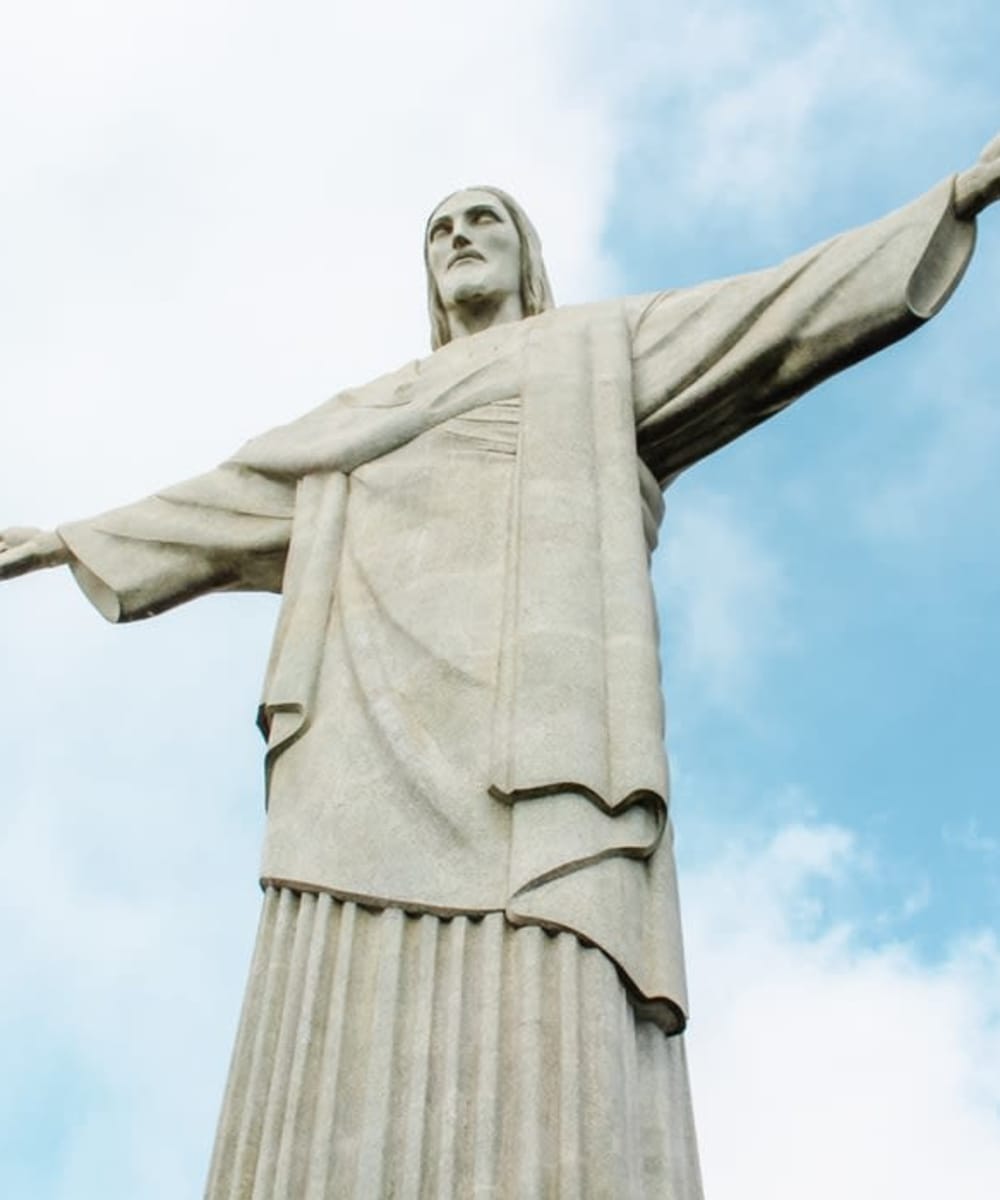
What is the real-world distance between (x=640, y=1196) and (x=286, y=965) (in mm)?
1695

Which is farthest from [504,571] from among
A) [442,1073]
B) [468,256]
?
[468,256]

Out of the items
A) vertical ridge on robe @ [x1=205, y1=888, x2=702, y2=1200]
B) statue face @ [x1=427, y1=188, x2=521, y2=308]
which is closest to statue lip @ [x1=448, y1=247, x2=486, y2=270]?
statue face @ [x1=427, y1=188, x2=521, y2=308]

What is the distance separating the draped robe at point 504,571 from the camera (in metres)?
7.68

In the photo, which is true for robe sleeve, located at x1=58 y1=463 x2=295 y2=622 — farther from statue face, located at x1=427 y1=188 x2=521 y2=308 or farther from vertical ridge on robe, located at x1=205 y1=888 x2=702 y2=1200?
vertical ridge on robe, located at x1=205 y1=888 x2=702 y2=1200

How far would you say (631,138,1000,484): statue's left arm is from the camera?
30.2 ft

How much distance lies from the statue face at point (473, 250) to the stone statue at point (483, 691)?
0.02 metres

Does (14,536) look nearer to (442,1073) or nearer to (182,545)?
(182,545)

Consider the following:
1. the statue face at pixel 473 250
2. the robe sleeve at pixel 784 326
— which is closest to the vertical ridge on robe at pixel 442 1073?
the robe sleeve at pixel 784 326

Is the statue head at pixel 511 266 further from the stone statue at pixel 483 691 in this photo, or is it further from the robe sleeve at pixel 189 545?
the robe sleeve at pixel 189 545

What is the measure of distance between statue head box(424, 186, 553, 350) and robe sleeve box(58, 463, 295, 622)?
5.12ft

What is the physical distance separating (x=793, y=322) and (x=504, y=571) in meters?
1.93

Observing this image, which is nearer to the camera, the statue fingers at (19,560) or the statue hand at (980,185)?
the statue hand at (980,185)

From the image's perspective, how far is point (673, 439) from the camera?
971cm

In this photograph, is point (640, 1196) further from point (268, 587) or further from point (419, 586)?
point (268, 587)
